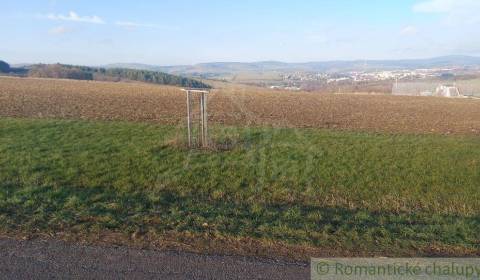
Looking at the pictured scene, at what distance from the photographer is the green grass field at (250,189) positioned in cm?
596

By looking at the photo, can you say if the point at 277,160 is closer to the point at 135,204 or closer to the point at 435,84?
the point at 135,204

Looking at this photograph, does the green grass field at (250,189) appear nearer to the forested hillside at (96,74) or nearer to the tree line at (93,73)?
the tree line at (93,73)

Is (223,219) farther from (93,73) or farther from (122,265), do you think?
(93,73)

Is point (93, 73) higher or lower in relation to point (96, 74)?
higher

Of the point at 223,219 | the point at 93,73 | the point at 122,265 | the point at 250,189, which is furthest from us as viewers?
the point at 93,73

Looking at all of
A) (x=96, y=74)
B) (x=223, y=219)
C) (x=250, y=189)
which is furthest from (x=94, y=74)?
(x=223, y=219)

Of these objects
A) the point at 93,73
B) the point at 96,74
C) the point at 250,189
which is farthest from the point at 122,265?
the point at 93,73

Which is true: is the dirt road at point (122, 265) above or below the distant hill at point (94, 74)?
below

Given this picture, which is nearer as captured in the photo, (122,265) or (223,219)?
(122,265)

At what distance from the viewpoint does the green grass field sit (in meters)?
5.96

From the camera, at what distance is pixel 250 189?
29.3ft

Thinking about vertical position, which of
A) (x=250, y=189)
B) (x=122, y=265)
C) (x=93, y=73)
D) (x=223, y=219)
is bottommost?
(x=250, y=189)

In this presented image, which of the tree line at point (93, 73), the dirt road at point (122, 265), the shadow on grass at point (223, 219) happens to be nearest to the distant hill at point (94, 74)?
the tree line at point (93, 73)

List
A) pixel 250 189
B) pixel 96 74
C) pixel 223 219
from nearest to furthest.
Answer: pixel 223 219
pixel 250 189
pixel 96 74
